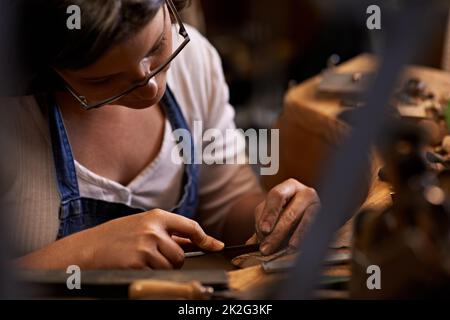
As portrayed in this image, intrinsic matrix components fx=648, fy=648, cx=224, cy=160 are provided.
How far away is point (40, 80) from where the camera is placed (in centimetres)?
82

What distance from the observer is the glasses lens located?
2.59 ft

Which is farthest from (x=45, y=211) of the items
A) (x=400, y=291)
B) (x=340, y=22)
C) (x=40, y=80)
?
(x=340, y=22)

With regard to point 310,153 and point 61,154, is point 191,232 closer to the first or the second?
point 61,154

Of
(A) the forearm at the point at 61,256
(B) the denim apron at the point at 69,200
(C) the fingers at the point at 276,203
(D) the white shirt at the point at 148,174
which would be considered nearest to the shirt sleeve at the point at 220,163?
(D) the white shirt at the point at 148,174

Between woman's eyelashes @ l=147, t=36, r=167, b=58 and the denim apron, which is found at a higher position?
woman's eyelashes @ l=147, t=36, r=167, b=58

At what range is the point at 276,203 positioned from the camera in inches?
Answer: 32.0

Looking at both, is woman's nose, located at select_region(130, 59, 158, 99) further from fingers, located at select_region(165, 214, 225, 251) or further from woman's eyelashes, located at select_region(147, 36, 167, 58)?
fingers, located at select_region(165, 214, 225, 251)

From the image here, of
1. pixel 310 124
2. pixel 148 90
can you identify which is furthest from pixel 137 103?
pixel 310 124

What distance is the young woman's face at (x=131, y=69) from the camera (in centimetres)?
74

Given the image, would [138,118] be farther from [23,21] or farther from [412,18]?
[412,18]

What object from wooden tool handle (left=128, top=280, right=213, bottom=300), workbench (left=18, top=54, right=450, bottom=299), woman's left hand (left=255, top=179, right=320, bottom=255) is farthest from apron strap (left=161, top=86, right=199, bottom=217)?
wooden tool handle (left=128, top=280, right=213, bottom=300)

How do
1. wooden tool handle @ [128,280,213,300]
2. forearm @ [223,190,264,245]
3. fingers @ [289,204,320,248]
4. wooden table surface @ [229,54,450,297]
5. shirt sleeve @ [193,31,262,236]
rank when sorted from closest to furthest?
wooden tool handle @ [128,280,213,300]
fingers @ [289,204,320,248]
forearm @ [223,190,264,245]
wooden table surface @ [229,54,450,297]
shirt sleeve @ [193,31,262,236]

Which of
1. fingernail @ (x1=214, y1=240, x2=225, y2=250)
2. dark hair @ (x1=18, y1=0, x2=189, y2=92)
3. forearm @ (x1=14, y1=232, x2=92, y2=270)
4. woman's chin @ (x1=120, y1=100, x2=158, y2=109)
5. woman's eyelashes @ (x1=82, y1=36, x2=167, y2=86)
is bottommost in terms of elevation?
fingernail @ (x1=214, y1=240, x2=225, y2=250)

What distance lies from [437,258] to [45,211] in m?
0.55
